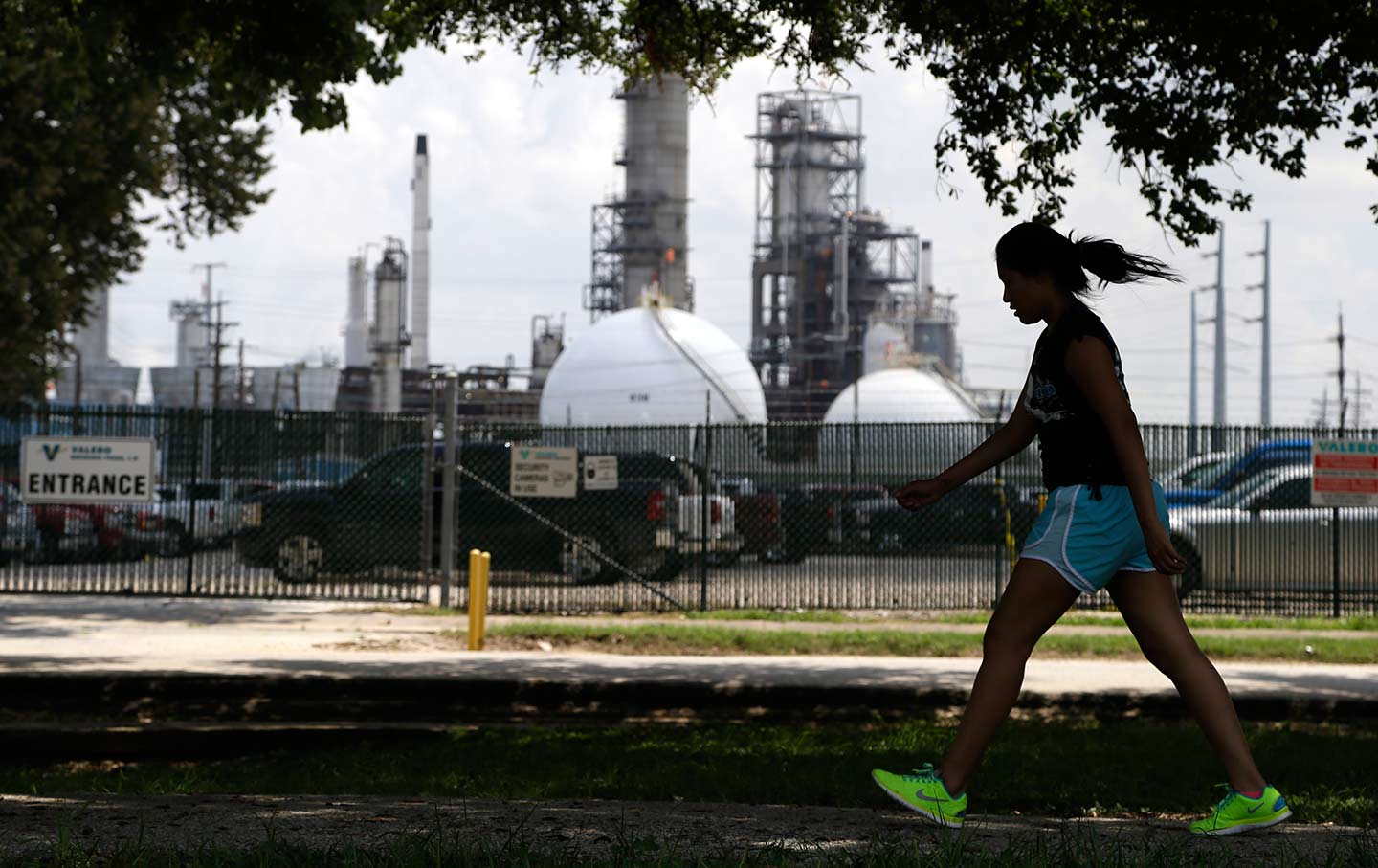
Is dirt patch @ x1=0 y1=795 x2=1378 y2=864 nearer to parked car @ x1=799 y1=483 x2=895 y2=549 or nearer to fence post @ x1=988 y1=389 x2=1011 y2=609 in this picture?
fence post @ x1=988 y1=389 x2=1011 y2=609

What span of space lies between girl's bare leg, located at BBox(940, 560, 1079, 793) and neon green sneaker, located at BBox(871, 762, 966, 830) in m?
0.04

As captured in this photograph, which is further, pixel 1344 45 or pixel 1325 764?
pixel 1344 45

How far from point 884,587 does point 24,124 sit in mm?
13521

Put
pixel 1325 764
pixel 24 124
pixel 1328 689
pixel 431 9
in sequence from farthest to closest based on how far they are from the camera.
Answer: pixel 24 124
pixel 431 9
pixel 1328 689
pixel 1325 764

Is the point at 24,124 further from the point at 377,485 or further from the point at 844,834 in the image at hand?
the point at 844,834

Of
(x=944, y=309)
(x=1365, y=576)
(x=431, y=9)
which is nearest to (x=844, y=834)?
(x=431, y=9)

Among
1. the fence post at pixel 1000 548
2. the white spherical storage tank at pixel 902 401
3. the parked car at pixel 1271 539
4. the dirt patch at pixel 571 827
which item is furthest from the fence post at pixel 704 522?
the white spherical storage tank at pixel 902 401

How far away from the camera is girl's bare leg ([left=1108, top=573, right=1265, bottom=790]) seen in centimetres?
466

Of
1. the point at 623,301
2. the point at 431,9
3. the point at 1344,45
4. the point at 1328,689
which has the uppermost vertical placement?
the point at 623,301

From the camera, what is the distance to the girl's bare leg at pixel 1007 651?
475 cm

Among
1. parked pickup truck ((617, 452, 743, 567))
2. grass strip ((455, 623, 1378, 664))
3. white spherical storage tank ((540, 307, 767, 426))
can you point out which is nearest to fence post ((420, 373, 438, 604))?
parked pickup truck ((617, 452, 743, 567))

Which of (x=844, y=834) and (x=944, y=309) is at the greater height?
Result: (x=944, y=309)

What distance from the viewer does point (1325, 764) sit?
7.00 meters

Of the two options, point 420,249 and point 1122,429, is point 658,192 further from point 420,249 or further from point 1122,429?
point 1122,429
